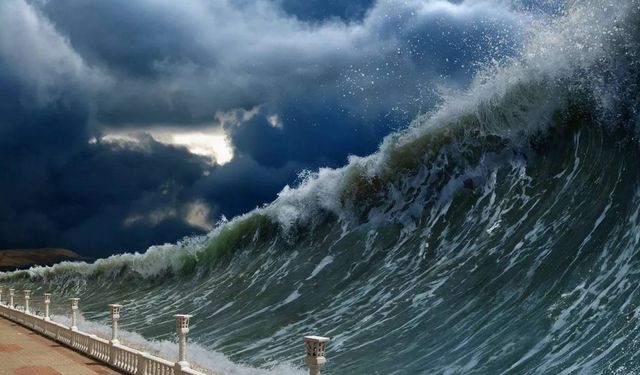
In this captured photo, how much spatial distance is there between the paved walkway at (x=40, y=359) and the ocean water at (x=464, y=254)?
246 centimetres

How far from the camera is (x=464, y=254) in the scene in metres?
18.3

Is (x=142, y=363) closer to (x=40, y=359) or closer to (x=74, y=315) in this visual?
(x=40, y=359)

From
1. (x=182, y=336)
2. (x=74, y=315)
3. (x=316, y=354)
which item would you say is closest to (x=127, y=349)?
(x=182, y=336)

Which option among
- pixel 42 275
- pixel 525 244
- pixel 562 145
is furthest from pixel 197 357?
pixel 42 275

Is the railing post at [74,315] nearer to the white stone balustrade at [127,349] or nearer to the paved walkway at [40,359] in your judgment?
the white stone balustrade at [127,349]

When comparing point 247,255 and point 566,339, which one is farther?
point 247,255

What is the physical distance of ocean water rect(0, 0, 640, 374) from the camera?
41.6ft

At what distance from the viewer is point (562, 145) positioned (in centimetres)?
1959

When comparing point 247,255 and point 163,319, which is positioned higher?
point 247,255

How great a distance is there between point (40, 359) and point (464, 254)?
11.3 m

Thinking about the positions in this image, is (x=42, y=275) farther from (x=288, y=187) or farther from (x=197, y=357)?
(x=197, y=357)

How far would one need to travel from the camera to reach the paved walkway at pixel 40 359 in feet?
46.4

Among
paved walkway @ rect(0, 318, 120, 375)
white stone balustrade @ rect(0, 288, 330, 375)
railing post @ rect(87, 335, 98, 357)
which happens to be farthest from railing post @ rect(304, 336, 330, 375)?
railing post @ rect(87, 335, 98, 357)

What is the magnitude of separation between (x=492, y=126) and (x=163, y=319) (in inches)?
563
